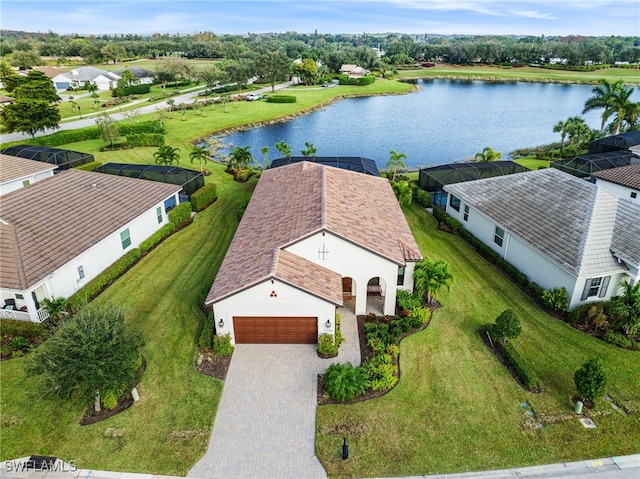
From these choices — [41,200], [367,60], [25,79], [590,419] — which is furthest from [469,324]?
[367,60]

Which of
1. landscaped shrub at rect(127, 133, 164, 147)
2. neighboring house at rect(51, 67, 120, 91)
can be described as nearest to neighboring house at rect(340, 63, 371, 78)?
neighboring house at rect(51, 67, 120, 91)

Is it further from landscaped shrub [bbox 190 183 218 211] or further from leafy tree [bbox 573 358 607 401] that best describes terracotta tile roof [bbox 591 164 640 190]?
landscaped shrub [bbox 190 183 218 211]

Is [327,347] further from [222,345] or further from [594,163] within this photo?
[594,163]

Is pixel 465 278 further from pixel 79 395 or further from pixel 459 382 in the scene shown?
pixel 79 395

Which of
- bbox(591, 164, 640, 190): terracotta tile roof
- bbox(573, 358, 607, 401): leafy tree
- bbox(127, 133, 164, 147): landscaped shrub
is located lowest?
bbox(573, 358, 607, 401): leafy tree

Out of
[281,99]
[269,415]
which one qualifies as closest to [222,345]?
[269,415]

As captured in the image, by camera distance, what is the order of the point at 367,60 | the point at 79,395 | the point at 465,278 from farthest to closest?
the point at 367,60, the point at 465,278, the point at 79,395
